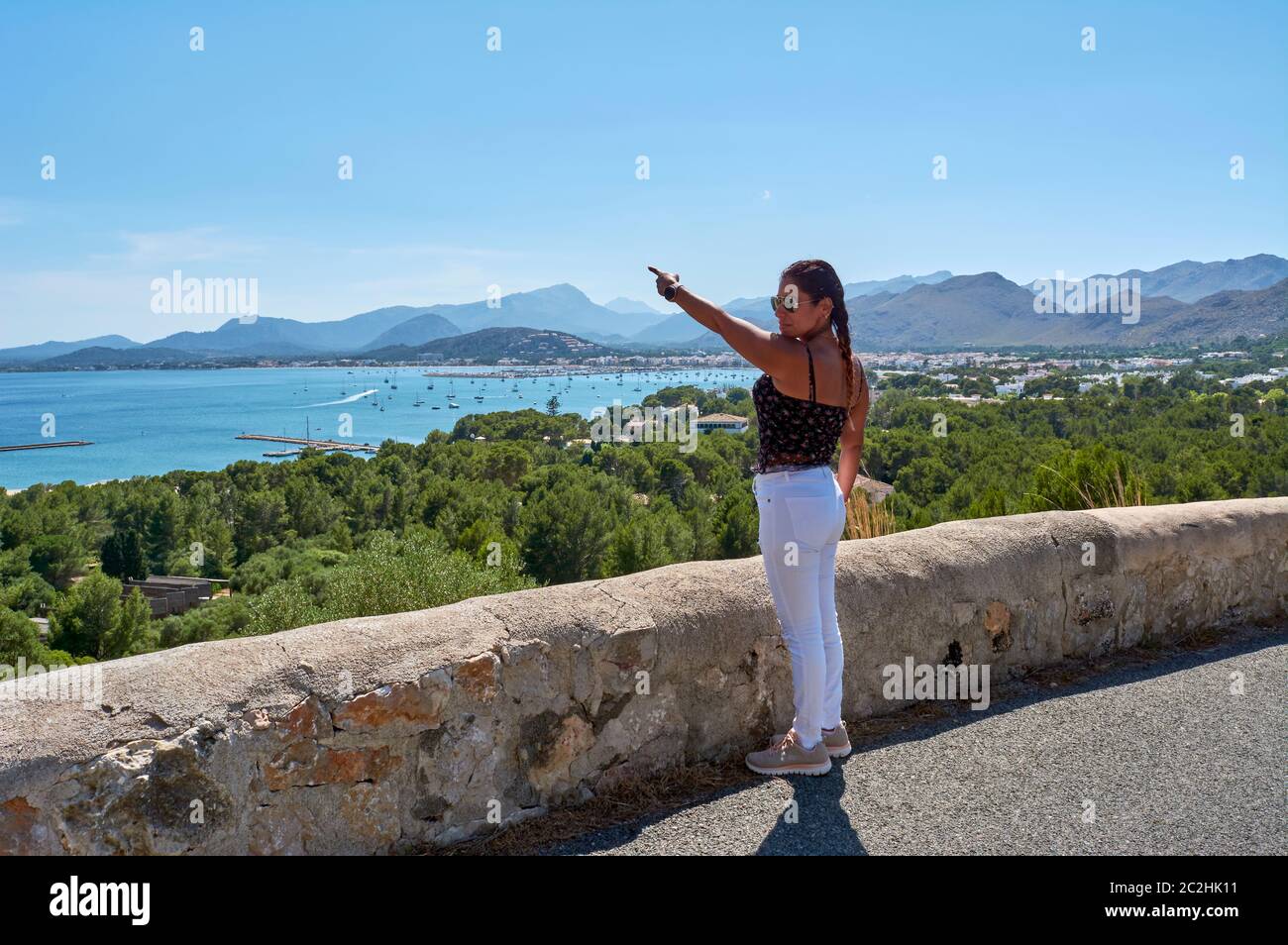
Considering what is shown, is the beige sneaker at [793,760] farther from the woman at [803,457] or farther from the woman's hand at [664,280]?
the woman's hand at [664,280]

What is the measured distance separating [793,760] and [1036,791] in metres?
0.79

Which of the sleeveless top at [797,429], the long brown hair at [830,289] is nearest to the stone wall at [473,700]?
the sleeveless top at [797,429]

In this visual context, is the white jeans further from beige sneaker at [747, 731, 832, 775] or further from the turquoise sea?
the turquoise sea

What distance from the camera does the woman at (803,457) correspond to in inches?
111

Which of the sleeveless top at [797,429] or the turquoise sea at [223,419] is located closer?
the sleeveless top at [797,429]

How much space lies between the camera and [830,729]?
3.21 meters

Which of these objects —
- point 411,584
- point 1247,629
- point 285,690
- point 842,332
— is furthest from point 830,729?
point 411,584

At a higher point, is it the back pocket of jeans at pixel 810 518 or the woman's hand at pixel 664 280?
the woman's hand at pixel 664 280

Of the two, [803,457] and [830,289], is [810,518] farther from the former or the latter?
[830,289]

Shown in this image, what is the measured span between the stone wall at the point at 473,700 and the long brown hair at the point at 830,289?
0.91 metres

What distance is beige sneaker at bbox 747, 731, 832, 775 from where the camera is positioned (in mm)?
3066

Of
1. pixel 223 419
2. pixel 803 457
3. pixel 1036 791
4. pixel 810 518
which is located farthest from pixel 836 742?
pixel 223 419
